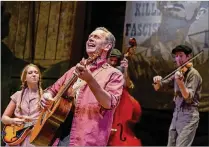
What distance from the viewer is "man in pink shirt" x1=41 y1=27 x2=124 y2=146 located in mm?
2047

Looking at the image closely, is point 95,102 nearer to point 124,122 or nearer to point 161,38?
point 124,122

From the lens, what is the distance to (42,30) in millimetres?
5426

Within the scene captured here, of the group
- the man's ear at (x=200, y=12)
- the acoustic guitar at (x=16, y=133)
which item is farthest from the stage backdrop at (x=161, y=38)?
the acoustic guitar at (x=16, y=133)

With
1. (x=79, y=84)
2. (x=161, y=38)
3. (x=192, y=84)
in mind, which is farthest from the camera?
A: (x=161, y=38)

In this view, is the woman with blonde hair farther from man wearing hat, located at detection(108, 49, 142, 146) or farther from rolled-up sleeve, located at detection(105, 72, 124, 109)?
rolled-up sleeve, located at detection(105, 72, 124, 109)

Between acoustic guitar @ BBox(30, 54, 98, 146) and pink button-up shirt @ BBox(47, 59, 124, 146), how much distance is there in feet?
0.15

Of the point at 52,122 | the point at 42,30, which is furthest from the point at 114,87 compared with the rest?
the point at 42,30

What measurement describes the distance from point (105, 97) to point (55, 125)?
0.32 metres

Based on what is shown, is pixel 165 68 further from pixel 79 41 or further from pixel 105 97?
pixel 105 97

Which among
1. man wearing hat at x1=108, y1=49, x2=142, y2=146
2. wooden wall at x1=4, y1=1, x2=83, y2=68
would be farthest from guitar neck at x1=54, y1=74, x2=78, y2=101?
wooden wall at x1=4, y1=1, x2=83, y2=68

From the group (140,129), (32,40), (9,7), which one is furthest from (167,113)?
(9,7)

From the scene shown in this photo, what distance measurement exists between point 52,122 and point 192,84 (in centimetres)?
179

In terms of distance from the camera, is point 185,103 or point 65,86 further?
point 185,103

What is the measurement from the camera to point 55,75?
5258 mm
